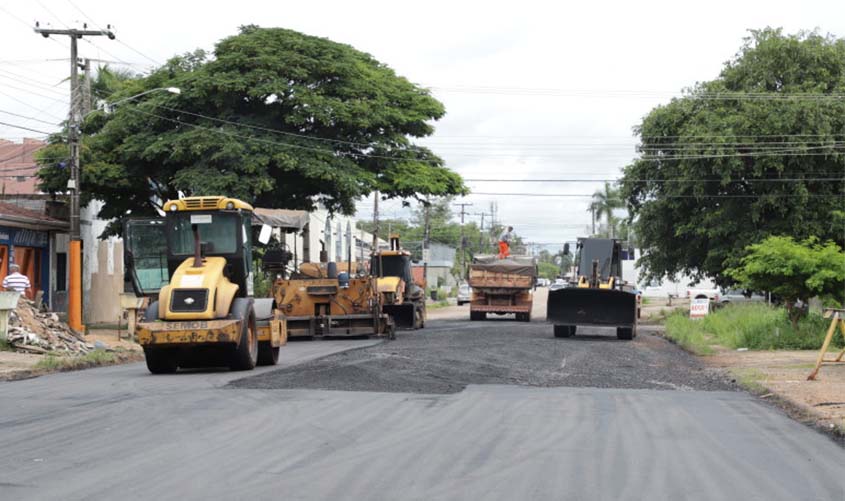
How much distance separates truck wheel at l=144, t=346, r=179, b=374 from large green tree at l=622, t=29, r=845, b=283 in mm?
25400

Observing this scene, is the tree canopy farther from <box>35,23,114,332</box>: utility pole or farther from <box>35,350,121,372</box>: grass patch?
<box>35,23,114,332</box>: utility pole

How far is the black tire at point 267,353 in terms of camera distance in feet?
65.8

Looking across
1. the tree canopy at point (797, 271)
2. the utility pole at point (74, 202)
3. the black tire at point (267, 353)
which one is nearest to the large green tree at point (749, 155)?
the tree canopy at point (797, 271)

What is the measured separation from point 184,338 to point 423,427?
7139 millimetres

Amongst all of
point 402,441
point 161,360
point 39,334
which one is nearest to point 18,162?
point 39,334

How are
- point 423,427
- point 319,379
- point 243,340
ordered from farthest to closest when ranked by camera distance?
point 243,340
point 319,379
point 423,427

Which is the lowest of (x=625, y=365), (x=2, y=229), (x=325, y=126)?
(x=625, y=365)

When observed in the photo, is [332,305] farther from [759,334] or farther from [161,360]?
[161,360]

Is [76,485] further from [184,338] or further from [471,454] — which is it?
[184,338]

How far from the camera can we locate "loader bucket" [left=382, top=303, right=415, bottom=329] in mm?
36188

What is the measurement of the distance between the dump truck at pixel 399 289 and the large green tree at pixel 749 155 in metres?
11.5

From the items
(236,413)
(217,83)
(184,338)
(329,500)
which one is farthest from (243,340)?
(217,83)

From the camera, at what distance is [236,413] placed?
41.6 ft

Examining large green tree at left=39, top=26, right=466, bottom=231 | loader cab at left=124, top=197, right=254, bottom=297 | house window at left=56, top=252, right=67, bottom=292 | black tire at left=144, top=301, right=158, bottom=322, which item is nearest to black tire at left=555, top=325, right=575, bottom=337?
large green tree at left=39, top=26, right=466, bottom=231
